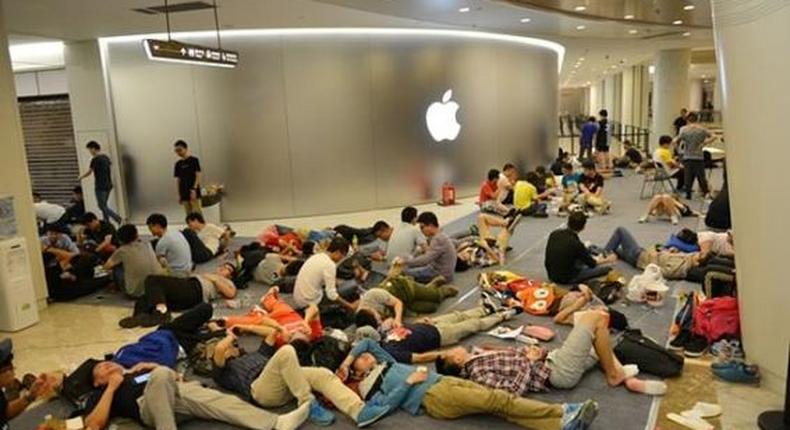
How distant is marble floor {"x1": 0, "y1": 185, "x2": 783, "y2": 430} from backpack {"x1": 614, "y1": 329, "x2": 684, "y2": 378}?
284mm

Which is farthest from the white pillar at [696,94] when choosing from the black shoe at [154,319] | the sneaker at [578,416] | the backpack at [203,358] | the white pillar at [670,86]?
the backpack at [203,358]

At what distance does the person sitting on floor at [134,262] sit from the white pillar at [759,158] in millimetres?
6114

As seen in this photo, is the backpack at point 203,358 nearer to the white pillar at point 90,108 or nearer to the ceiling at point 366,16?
the ceiling at point 366,16

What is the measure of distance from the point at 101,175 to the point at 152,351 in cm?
797

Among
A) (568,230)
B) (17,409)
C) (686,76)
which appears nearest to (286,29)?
(568,230)

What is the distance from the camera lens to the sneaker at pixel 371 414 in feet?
13.6

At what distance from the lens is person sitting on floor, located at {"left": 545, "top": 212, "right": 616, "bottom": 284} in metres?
6.87

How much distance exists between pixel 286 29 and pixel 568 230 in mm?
7481

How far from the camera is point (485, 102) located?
570 inches

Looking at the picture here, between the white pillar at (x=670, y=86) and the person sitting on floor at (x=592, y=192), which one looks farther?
the white pillar at (x=670, y=86)

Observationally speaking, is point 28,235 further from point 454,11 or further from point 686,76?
point 686,76

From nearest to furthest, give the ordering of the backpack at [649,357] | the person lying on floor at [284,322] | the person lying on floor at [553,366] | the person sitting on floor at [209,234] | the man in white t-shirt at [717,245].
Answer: the person lying on floor at [553,366]
the backpack at [649,357]
the person lying on floor at [284,322]
the man in white t-shirt at [717,245]
the person sitting on floor at [209,234]

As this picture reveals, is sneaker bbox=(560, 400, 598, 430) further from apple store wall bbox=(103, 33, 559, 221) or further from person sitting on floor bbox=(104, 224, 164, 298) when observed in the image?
apple store wall bbox=(103, 33, 559, 221)

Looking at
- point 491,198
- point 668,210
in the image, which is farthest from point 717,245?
point 491,198
